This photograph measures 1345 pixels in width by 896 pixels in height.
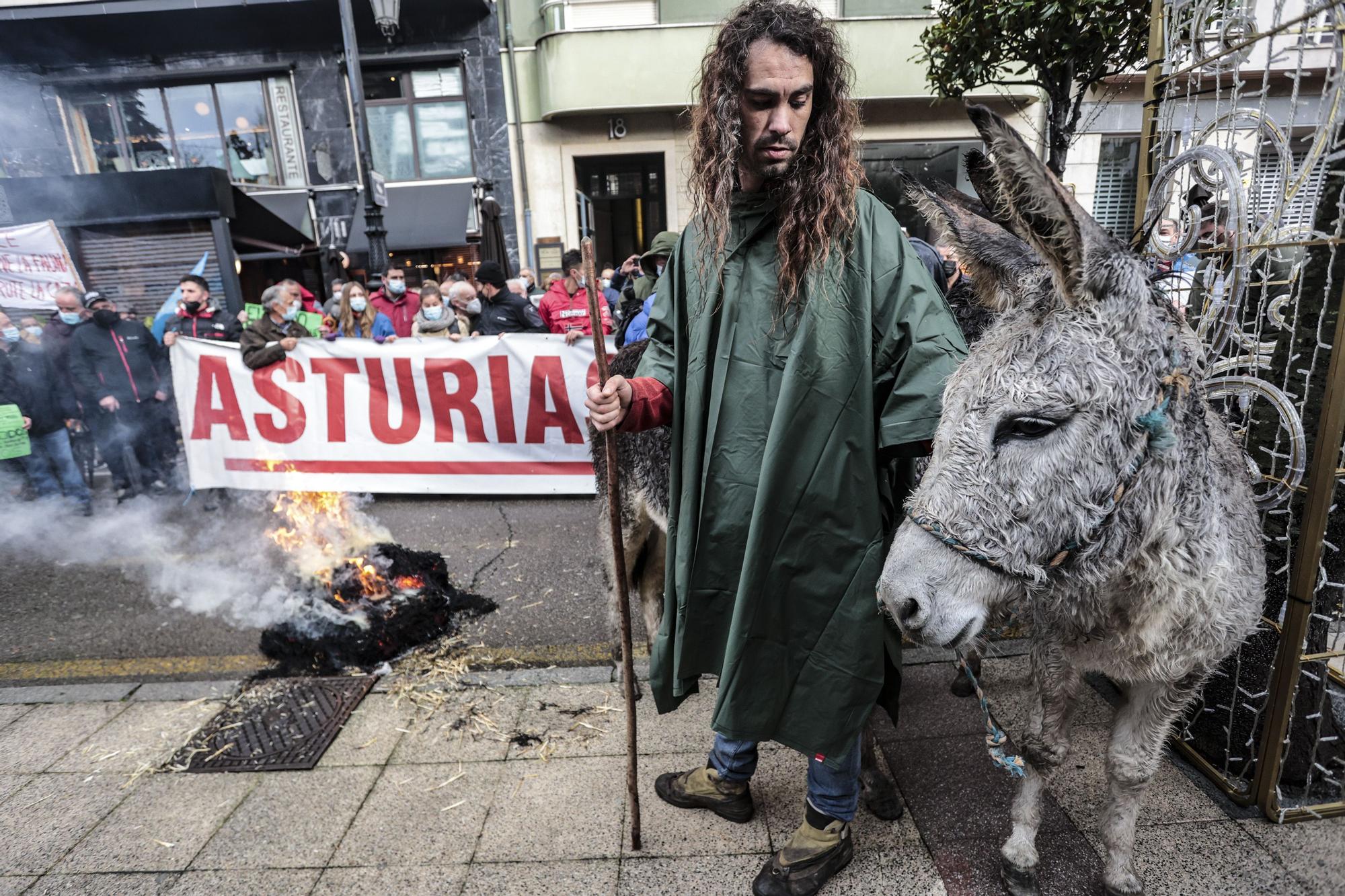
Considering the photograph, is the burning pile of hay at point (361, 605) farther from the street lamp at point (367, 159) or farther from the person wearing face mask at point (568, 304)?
the street lamp at point (367, 159)

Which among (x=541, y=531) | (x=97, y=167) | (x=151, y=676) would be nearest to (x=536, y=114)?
(x=97, y=167)

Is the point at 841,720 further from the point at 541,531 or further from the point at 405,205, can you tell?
the point at 405,205

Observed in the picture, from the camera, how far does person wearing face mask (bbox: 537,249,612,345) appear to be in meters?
7.86

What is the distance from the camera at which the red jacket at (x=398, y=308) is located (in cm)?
861

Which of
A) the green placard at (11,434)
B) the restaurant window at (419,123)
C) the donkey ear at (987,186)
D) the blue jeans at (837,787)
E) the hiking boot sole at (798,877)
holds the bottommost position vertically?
the hiking boot sole at (798,877)

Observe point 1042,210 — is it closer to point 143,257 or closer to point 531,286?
point 531,286

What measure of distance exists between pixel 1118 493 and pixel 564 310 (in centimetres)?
719

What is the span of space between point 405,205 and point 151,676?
13385mm

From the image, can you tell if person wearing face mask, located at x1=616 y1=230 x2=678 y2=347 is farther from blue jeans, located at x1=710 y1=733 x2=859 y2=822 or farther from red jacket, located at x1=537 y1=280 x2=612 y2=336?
blue jeans, located at x1=710 y1=733 x2=859 y2=822

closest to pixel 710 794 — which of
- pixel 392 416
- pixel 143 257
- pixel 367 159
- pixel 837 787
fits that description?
pixel 837 787

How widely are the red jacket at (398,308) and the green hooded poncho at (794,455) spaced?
285 inches

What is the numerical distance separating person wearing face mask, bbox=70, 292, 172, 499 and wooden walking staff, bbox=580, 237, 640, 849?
7145mm

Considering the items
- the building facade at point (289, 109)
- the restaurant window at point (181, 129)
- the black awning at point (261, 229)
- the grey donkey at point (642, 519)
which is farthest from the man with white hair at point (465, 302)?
the restaurant window at point (181, 129)

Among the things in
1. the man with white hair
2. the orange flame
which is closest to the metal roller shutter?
the man with white hair
